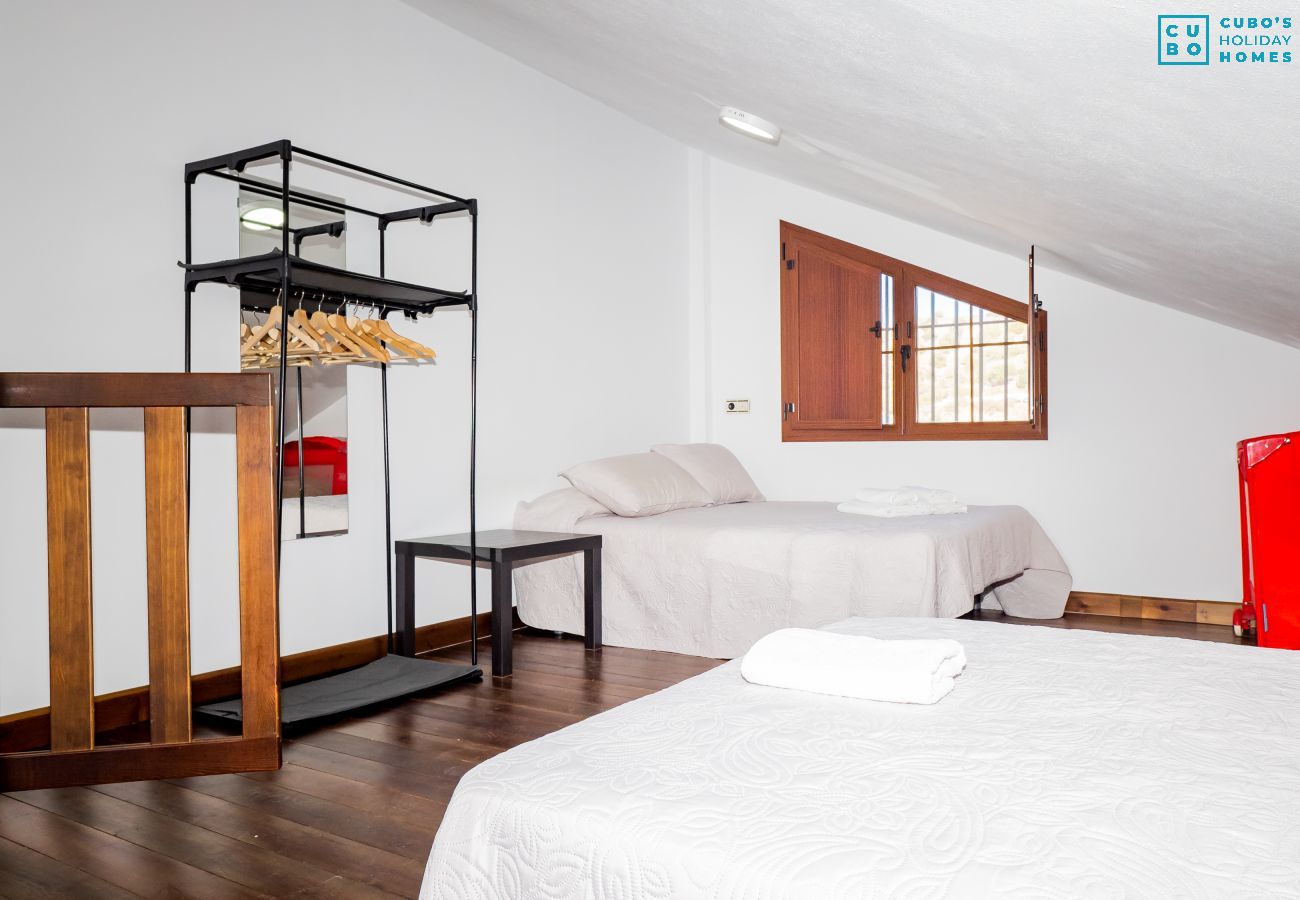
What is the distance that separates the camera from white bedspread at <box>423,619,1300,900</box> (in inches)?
34.0

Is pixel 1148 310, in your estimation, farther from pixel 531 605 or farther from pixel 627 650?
pixel 531 605

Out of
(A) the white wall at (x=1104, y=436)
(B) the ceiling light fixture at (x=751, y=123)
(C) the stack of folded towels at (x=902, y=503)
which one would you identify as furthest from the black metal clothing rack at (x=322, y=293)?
(A) the white wall at (x=1104, y=436)

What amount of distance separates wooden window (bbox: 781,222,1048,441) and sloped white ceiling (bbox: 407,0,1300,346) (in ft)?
1.99

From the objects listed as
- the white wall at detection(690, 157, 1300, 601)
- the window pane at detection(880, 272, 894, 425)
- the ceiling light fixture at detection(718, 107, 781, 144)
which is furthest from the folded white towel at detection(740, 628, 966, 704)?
the window pane at detection(880, 272, 894, 425)

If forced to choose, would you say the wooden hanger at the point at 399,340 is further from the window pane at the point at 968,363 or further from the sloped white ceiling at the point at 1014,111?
the window pane at the point at 968,363

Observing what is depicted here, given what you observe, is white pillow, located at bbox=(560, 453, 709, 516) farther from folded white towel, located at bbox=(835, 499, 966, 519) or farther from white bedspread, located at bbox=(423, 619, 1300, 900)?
white bedspread, located at bbox=(423, 619, 1300, 900)

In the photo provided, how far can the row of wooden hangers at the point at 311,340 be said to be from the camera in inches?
127

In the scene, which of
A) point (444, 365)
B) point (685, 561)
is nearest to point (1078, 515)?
point (685, 561)

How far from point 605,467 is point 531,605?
75 centimetres

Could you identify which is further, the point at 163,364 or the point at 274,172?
the point at 274,172

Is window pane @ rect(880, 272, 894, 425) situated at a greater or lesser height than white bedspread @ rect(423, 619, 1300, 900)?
greater

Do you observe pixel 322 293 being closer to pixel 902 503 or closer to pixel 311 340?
pixel 311 340

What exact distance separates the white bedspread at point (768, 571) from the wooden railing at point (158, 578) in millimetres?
1832

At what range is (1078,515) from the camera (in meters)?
4.69
